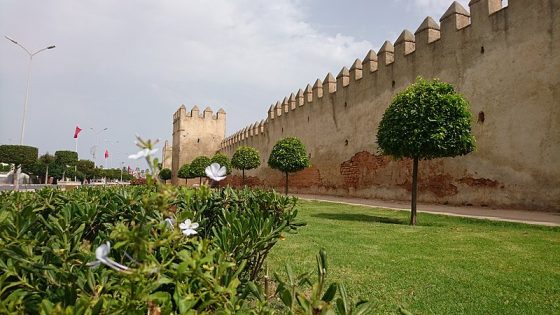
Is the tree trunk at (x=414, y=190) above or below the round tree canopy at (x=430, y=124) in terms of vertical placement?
below

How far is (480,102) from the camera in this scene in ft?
41.5

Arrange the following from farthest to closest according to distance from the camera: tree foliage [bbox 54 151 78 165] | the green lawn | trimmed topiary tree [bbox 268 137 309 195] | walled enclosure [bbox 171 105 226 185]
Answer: tree foliage [bbox 54 151 78 165], walled enclosure [bbox 171 105 226 185], trimmed topiary tree [bbox 268 137 309 195], the green lawn

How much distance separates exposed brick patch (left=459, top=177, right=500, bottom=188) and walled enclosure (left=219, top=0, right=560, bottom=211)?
0.11 feet

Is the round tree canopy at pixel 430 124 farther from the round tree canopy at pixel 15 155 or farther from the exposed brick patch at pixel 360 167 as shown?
the round tree canopy at pixel 15 155

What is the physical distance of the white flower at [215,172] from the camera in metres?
1.38

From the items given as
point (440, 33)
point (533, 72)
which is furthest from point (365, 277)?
point (440, 33)

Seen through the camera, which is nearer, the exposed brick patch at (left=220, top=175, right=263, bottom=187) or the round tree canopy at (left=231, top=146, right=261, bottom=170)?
the round tree canopy at (left=231, top=146, right=261, bottom=170)

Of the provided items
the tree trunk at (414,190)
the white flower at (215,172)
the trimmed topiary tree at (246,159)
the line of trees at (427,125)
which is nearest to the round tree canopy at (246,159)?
the trimmed topiary tree at (246,159)

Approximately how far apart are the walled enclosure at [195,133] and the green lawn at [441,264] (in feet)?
115

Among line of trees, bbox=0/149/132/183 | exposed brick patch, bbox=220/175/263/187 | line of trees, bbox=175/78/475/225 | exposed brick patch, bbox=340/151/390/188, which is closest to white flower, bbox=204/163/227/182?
line of trees, bbox=175/78/475/225

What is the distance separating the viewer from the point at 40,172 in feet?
172

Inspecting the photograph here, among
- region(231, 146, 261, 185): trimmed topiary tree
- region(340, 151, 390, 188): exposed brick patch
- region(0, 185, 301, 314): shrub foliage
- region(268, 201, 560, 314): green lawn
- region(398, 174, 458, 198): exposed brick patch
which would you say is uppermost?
region(231, 146, 261, 185): trimmed topiary tree

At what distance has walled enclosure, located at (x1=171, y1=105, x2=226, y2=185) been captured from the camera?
4094 cm

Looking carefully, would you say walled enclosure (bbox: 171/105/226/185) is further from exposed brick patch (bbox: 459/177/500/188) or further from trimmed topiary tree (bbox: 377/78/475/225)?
trimmed topiary tree (bbox: 377/78/475/225)
